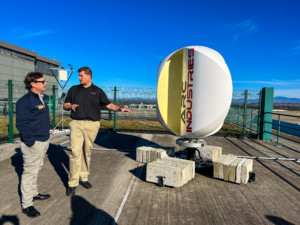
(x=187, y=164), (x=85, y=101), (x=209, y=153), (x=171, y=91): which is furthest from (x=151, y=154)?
(x=85, y=101)

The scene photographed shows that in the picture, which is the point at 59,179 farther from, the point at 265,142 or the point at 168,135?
the point at 265,142

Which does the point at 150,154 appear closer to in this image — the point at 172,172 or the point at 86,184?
the point at 172,172

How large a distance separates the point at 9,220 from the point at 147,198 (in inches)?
84.1

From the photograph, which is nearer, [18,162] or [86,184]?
[86,184]

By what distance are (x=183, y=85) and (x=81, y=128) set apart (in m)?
2.38

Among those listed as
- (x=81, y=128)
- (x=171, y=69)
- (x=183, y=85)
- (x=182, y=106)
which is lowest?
(x=81, y=128)

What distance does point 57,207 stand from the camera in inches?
138

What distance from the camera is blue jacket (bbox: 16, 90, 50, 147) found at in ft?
10.0

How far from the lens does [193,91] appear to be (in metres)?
4.72

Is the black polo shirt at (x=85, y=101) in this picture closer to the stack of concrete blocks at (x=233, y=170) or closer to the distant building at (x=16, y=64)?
the stack of concrete blocks at (x=233, y=170)

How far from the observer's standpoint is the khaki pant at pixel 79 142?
395 cm

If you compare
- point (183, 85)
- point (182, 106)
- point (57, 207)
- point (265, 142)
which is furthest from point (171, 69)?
point (265, 142)

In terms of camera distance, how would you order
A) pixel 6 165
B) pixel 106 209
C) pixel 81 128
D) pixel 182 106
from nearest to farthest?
1. pixel 106 209
2. pixel 81 128
3. pixel 182 106
4. pixel 6 165

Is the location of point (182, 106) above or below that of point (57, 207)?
above
